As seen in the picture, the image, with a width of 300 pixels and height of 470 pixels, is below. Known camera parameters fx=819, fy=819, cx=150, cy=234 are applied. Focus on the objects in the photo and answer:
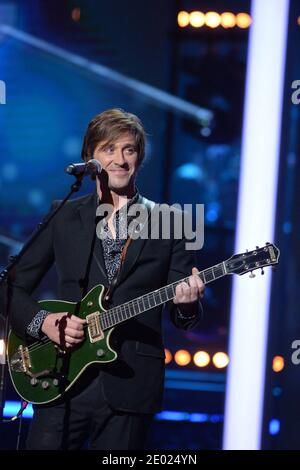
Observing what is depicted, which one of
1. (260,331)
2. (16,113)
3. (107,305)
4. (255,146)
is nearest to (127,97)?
(16,113)

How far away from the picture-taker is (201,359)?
5141 mm

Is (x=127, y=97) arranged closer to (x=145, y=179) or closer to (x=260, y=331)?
(x=145, y=179)

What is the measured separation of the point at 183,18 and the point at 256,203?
1.92 metres

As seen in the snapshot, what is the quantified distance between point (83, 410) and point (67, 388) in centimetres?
11

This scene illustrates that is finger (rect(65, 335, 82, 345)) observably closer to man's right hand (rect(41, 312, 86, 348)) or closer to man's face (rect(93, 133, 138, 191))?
man's right hand (rect(41, 312, 86, 348))

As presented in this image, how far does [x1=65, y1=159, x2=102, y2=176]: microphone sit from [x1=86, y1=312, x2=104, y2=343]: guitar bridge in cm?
53

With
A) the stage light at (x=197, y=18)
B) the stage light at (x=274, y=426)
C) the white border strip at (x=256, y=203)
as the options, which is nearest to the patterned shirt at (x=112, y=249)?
the white border strip at (x=256, y=203)

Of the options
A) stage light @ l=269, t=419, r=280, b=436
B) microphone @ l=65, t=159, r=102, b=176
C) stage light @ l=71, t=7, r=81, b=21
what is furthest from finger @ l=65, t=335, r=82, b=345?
stage light @ l=71, t=7, r=81, b=21

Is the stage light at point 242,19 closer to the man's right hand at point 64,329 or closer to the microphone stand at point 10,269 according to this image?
the microphone stand at point 10,269

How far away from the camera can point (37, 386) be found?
3154mm

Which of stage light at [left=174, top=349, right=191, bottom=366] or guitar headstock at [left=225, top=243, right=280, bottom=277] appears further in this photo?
stage light at [left=174, top=349, right=191, bottom=366]

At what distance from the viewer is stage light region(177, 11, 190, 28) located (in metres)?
5.29

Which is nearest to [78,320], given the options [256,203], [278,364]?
[256,203]

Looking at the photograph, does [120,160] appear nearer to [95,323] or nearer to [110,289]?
[110,289]
